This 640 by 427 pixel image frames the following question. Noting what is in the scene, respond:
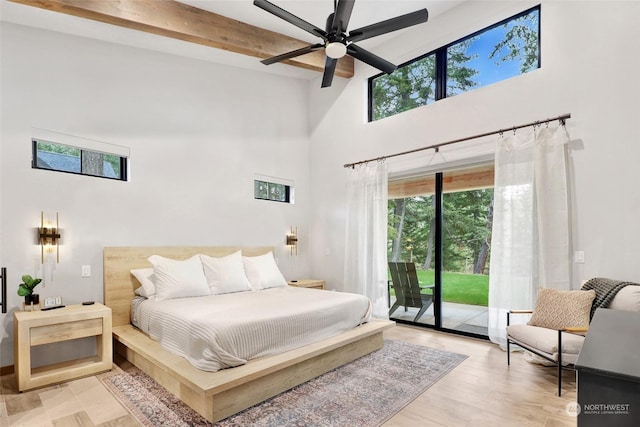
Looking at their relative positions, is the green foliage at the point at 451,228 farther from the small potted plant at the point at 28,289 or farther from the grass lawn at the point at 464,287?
the small potted plant at the point at 28,289

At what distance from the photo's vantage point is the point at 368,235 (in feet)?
17.6

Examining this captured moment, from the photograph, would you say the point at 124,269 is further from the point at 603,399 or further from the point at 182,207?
the point at 603,399

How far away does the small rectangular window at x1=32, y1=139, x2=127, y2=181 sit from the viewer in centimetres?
363

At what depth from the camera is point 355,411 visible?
2.57m

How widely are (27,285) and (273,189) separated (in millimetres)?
3498

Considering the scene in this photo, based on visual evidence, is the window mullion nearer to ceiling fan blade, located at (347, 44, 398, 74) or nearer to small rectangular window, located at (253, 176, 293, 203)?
ceiling fan blade, located at (347, 44, 398, 74)

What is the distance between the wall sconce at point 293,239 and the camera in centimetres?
598

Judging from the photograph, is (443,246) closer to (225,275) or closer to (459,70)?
(459,70)

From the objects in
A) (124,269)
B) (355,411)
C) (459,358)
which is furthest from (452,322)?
(124,269)

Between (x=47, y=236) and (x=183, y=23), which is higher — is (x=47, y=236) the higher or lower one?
the lower one

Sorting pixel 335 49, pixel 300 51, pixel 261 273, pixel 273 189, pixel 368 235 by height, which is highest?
pixel 300 51

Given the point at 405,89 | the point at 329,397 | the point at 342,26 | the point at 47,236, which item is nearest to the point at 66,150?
the point at 47,236

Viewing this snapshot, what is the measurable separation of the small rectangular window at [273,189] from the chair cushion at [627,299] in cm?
453

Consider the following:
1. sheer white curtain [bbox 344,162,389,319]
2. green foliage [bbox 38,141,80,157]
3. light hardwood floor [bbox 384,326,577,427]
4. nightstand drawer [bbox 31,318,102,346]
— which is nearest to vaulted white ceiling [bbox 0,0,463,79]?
green foliage [bbox 38,141,80,157]
